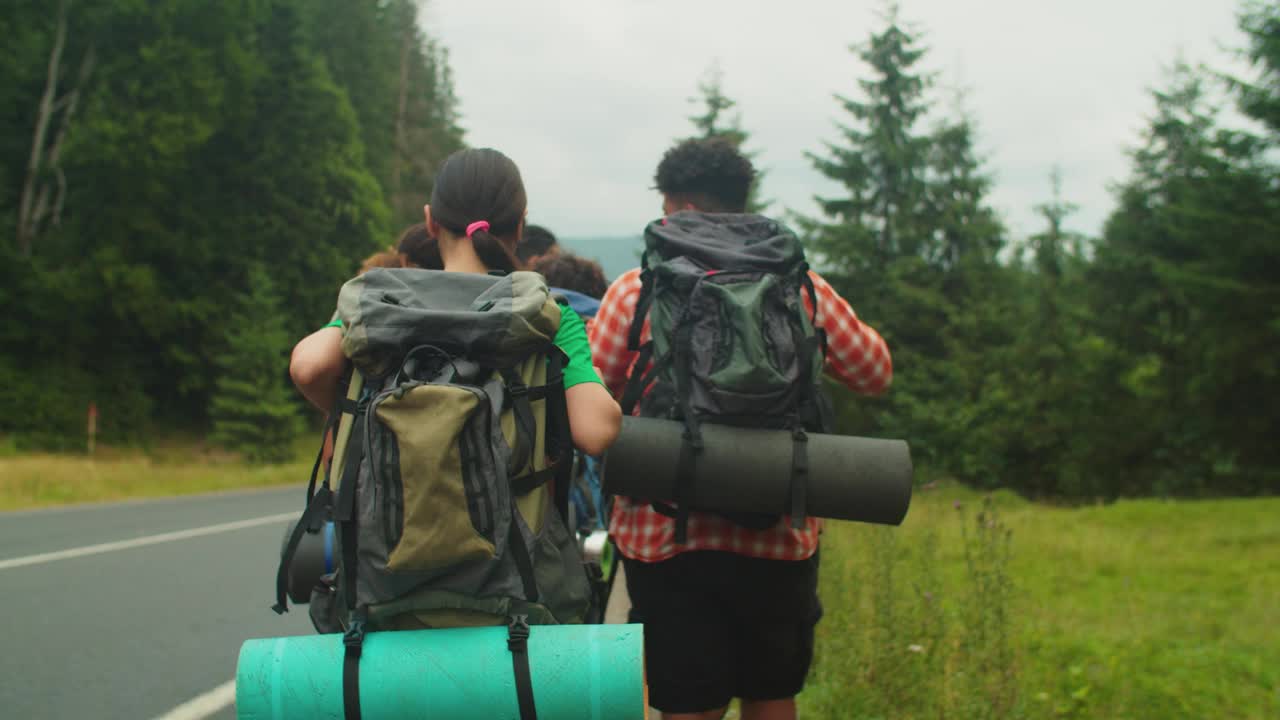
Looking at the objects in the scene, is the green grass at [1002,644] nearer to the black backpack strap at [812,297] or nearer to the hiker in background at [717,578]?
the hiker in background at [717,578]

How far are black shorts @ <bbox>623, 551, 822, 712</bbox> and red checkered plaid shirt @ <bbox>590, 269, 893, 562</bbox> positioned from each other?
46mm

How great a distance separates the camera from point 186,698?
485 cm

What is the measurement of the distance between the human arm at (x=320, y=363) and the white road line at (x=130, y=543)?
6419mm

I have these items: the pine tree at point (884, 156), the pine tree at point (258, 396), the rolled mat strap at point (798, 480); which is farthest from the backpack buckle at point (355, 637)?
the pine tree at point (884, 156)

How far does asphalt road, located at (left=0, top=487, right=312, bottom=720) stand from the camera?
4797 mm

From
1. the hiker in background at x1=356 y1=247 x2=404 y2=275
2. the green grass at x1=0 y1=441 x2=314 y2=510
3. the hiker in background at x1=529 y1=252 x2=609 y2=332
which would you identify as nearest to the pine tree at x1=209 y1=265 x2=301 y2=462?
the green grass at x1=0 y1=441 x2=314 y2=510

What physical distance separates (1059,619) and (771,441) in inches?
237

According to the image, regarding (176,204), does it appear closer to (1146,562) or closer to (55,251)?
(55,251)

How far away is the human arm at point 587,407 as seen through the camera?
230cm

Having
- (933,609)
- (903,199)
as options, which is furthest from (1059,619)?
(903,199)

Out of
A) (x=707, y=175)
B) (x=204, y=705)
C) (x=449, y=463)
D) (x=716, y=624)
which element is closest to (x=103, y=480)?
(x=204, y=705)

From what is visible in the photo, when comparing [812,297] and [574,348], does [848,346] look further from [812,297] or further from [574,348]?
[574,348]

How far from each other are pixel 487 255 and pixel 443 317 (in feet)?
1.28

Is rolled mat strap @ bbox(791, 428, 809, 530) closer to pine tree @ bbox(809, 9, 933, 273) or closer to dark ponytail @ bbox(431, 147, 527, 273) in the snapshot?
dark ponytail @ bbox(431, 147, 527, 273)
